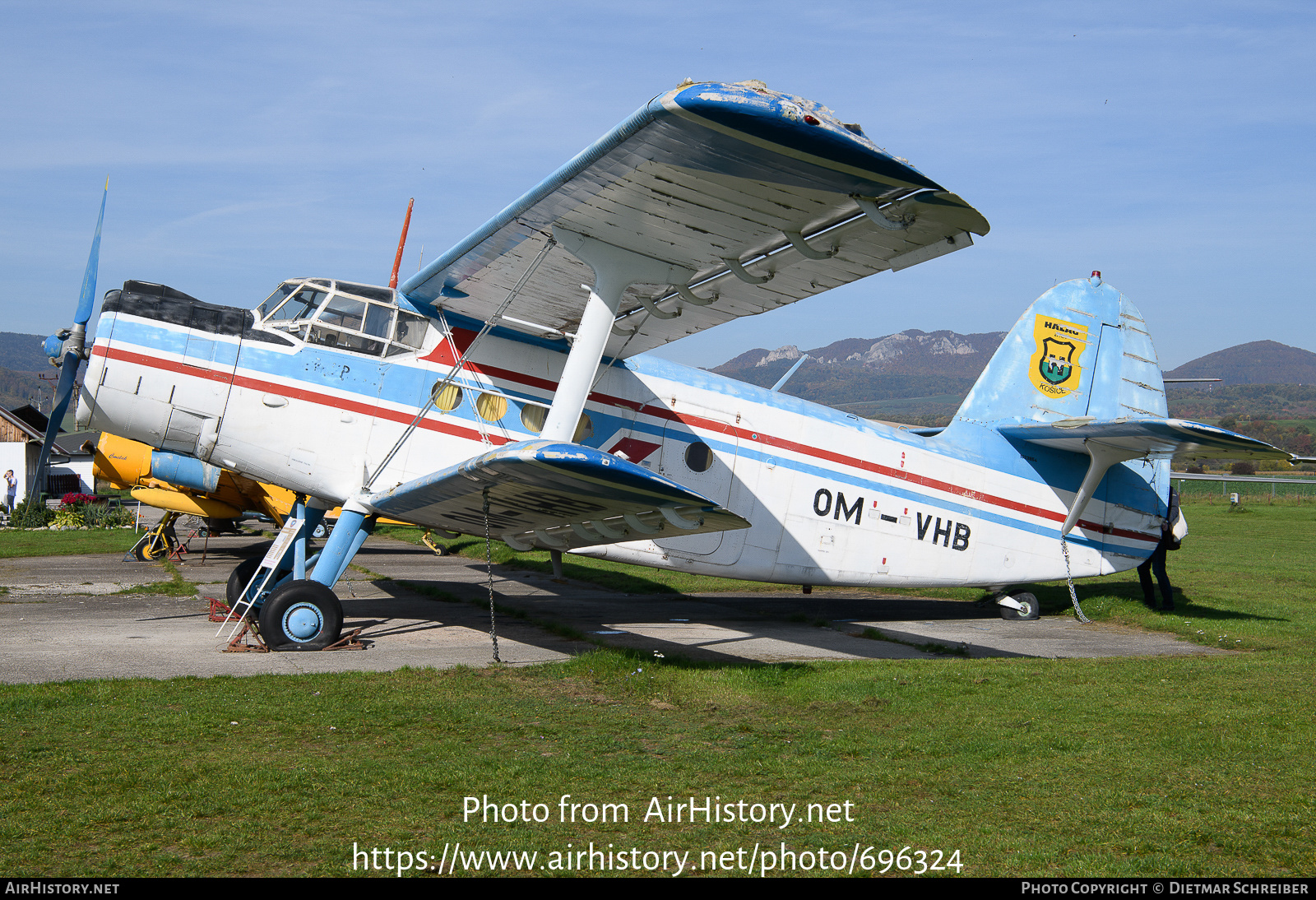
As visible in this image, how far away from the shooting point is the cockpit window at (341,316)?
8781mm

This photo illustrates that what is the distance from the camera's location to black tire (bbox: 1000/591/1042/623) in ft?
41.0

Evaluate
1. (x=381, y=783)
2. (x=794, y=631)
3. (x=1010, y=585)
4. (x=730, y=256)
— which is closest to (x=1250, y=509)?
(x=1010, y=585)

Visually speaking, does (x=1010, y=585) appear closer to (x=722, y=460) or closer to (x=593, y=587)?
(x=722, y=460)

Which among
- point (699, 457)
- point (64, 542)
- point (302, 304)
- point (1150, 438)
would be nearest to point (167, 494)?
point (64, 542)

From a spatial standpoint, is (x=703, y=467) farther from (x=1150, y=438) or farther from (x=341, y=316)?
(x=1150, y=438)

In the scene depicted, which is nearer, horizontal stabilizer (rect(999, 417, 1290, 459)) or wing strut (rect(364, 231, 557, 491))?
wing strut (rect(364, 231, 557, 491))

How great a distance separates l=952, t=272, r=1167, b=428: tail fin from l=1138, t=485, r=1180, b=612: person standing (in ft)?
4.62

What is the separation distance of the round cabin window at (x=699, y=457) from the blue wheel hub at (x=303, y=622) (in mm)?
4064

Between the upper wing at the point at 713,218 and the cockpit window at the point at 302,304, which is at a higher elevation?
the upper wing at the point at 713,218

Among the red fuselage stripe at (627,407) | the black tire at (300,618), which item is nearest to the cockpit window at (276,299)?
the red fuselage stripe at (627,407)

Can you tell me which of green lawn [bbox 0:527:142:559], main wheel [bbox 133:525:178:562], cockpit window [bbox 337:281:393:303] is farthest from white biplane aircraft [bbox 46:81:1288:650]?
green lawn [bbox 0:527:142:559]

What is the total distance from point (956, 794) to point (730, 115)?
3882 millimetres

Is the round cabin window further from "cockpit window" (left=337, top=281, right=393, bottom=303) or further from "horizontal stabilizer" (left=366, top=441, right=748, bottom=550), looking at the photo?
"cockpit window" (left=337, top=281, right=393, bottom=303)

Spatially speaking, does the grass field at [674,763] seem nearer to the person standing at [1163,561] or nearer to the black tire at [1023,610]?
the black tire at [1023,610]
